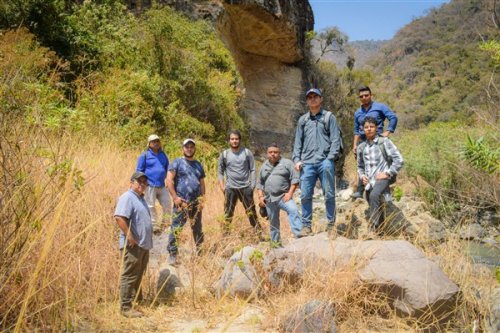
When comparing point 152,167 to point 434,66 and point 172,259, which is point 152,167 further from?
point 434,66

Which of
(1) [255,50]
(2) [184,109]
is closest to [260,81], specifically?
(1) [255,50]

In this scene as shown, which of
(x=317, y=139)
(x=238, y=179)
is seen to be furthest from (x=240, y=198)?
(x=317, y=139)

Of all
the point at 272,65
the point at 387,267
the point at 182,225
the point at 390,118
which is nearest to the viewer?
the point at 387,267

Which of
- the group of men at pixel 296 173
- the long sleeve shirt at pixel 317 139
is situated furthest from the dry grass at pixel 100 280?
the long sleeve shirt at pixel 317 139

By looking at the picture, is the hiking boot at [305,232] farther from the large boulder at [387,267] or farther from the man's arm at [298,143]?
the man's arm at [298,143]

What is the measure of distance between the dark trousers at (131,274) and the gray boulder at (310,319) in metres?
1.34

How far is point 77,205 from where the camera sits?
4535 millimetres

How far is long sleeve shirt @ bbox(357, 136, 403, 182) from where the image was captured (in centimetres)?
500

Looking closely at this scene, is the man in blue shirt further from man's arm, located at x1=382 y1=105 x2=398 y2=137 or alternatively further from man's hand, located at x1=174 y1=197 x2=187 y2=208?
man's arm, located at x1=382 y1=105 x2=398 y2=137

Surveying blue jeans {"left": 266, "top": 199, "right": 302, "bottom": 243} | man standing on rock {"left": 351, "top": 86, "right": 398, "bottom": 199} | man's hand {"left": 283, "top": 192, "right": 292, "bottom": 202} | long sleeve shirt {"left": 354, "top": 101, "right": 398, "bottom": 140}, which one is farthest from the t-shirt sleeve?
long sleeve shirt {"left": 354, "top": 101, "right": 398, "bottom": 140}

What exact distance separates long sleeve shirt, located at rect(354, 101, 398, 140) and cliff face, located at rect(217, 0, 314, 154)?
1374cm

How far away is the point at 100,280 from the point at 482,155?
10.7 ft

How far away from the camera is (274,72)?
70.5 ft

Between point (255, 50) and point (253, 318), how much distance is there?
18.2m
